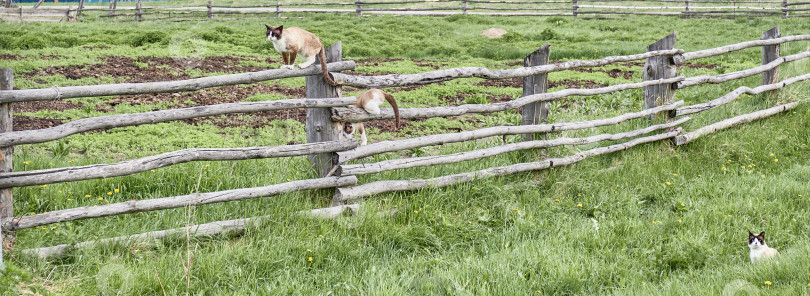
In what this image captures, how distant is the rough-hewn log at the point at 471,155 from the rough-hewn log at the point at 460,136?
0.10 m

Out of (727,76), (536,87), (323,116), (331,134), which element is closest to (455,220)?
(331,134)

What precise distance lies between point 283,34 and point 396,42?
12.7 m

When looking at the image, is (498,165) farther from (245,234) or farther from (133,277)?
(133,277)

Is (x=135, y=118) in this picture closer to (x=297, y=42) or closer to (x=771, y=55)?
(x=297, y=42)

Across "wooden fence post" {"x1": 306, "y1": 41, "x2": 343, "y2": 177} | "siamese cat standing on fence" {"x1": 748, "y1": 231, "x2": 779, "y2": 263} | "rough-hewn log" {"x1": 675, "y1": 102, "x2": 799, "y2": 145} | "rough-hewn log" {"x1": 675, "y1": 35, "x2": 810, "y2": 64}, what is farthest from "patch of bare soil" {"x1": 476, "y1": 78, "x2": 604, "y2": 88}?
"siamese cat standing on fence" {"x1": 748, "y1": 231, "x2": 779, "y2": 263}

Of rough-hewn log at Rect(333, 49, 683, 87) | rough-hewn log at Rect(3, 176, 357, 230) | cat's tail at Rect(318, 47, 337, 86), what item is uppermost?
cat's tail at Rect(318, 47, 337, 86)

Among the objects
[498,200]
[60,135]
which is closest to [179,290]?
[60,135]

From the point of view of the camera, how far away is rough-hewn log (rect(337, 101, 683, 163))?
511 centimetres

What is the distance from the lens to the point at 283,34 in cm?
500

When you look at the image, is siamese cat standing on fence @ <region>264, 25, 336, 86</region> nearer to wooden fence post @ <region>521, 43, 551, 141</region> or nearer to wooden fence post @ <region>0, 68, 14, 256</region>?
wooden fence post @ <region>0, 68, 14, 256</region>

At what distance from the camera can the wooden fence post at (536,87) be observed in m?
6.13

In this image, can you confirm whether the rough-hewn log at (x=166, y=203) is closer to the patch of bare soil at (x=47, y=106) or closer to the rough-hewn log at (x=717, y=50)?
the rough-hewn log at (x=717, y=50)

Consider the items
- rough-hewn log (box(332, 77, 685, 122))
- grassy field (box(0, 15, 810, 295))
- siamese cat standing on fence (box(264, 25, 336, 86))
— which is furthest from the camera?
rough-hewn log (box(332, 77, 685, 122))

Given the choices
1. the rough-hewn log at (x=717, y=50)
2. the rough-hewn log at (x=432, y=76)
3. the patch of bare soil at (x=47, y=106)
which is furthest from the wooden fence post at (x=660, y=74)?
the patch of bare soil at (x=47, y=106)
